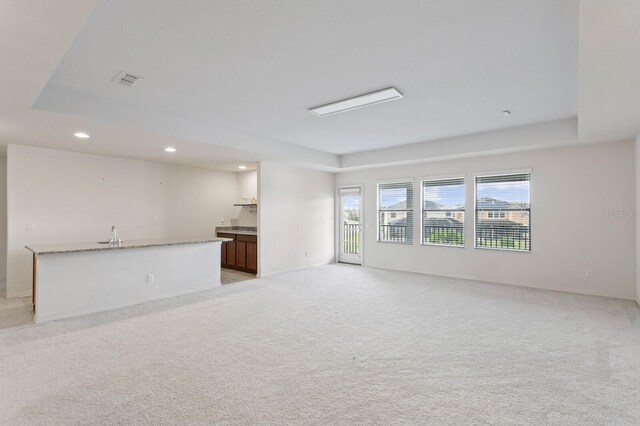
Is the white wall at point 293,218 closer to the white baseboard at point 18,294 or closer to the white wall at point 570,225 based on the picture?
the white wall at point 570,225

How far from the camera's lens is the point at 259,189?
21.5ft

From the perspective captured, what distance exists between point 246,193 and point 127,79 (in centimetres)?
508

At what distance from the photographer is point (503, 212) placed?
5980 millimetres

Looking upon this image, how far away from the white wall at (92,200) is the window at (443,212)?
195 inches

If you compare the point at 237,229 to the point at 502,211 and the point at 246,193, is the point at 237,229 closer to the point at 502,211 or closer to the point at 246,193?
the point at 246,193

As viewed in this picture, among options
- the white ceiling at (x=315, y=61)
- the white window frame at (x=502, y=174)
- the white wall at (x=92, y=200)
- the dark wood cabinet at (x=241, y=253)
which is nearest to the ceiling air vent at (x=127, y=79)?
the white ceiling at (x=315, y=61)

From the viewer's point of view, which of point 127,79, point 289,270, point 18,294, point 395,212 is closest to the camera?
point 127,79

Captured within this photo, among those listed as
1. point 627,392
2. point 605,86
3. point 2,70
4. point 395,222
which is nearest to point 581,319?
point 627,392

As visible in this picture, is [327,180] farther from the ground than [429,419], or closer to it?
farther from the ground

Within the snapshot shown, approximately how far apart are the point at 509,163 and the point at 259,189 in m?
4.69

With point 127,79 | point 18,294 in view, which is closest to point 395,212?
point 127,79

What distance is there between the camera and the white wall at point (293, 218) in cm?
665

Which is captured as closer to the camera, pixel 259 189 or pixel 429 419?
pixel 429 419

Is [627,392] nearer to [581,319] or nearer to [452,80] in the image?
[581,319]
